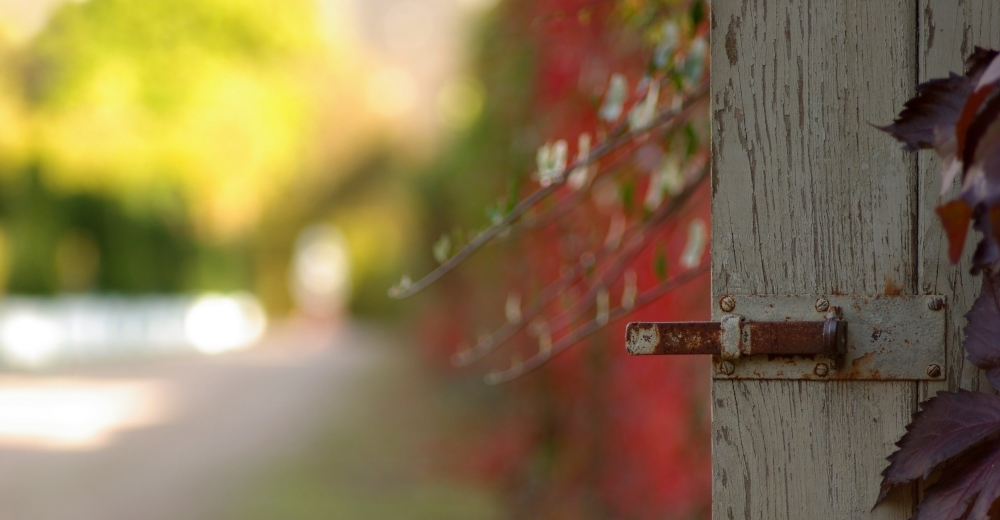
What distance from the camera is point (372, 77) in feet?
Answer: 93.5

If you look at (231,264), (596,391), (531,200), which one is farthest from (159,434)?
(231,264)

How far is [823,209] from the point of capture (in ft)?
4.31

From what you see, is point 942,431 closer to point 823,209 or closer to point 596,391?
point 823,209

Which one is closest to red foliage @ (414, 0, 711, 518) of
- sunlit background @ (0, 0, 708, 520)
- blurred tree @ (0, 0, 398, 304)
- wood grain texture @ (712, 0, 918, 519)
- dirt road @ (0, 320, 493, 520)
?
sunlit background @ (0, 0, 708, 520)

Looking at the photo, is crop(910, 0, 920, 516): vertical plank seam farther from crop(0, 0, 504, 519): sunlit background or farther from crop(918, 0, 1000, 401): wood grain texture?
crop(0, 0, 504, 519): sunlit background

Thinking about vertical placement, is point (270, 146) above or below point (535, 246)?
above

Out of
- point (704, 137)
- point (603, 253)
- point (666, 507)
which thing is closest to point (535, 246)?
point (666, 507)

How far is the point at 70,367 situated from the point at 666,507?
1584 cm

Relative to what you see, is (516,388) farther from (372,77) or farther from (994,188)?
(372,77)

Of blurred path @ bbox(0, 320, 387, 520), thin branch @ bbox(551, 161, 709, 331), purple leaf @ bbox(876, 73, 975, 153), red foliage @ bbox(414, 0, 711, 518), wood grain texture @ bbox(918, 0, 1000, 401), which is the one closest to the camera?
purple leaf @ bbox(876, 73, 975, 153)

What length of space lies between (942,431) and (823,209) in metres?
0.30

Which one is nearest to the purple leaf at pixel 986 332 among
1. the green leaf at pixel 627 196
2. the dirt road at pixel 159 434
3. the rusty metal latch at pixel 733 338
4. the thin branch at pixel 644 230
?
the rusty metal latch at pixel 733 338

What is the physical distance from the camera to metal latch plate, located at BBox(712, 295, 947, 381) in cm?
127

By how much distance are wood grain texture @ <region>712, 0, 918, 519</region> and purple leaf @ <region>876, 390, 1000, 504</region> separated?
4.0 inches
